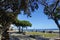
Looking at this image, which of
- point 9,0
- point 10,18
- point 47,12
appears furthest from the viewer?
point 47,12

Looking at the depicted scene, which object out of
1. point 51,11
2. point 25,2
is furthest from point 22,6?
point 51,11

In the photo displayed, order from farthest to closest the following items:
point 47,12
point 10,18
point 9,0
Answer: point 47,12
point 10,18
point 9,0

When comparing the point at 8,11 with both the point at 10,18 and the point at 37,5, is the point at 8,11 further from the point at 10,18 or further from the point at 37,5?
the point at 37,5

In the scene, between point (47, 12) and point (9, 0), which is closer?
point (9, 0)

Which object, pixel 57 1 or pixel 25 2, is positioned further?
pixel 57 1

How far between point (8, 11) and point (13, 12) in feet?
1.24

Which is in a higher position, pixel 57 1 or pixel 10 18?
pixel 57 1

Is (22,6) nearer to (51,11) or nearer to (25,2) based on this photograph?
(25,2)

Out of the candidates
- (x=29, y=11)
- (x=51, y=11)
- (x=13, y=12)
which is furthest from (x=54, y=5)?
(x=13, y=12)

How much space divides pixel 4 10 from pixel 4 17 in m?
0.52

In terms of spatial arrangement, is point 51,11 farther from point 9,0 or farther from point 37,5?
point 9,0

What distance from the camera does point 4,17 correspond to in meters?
A: 13.4

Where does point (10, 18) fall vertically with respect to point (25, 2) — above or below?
below

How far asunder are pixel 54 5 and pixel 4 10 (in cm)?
364
